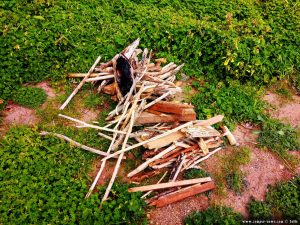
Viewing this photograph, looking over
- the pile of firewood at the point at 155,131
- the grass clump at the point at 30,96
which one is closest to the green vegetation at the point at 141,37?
the grass clump at the point at 30,96

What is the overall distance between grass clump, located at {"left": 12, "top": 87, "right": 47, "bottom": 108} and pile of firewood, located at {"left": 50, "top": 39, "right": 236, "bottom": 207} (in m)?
0.60

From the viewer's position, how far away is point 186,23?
7566mm

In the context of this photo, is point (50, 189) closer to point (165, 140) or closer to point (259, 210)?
point (165, 140)

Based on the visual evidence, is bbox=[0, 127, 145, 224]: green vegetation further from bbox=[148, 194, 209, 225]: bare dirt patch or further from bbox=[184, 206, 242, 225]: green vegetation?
bbox=[184, 206, 242, 225]: green vegetation

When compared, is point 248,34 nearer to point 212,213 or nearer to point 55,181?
point 212,213

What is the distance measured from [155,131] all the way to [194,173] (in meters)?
1.05

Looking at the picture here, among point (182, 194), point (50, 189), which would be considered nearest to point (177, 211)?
point (182, 194)

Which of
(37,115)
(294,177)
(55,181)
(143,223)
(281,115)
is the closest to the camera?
(143,223)

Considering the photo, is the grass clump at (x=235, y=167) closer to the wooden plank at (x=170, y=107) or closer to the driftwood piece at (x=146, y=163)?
the driftwood piece at (x=146, y=163)

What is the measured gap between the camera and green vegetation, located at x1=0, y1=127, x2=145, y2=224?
15.6 feet

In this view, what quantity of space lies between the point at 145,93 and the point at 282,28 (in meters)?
4.42

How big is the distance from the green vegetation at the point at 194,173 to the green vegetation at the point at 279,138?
1489 mm

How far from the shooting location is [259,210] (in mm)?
5203

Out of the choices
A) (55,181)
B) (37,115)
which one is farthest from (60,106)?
(55,181)
